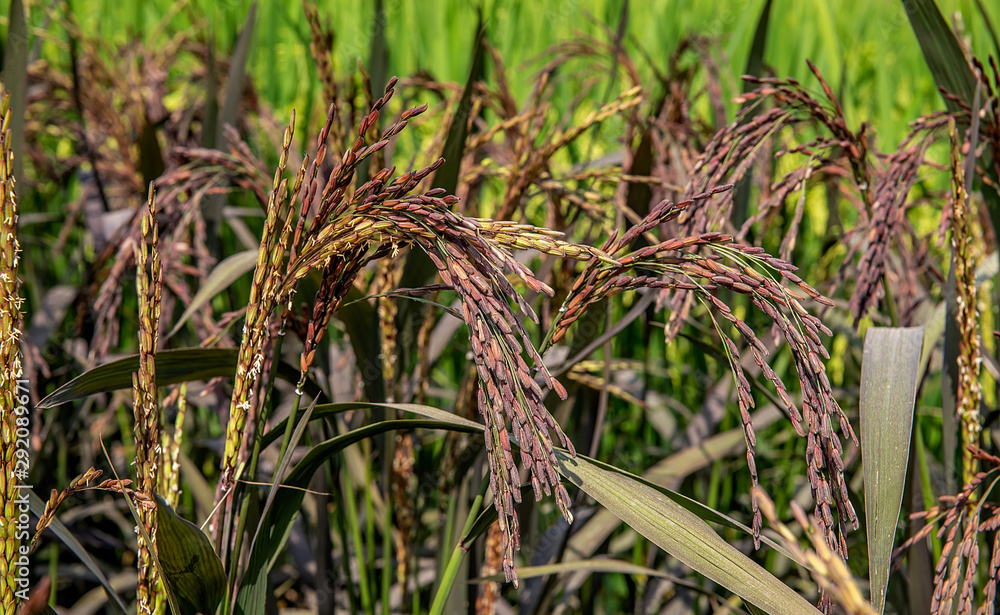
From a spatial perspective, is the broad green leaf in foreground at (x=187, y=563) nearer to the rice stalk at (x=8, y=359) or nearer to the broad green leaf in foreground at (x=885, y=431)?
the rice stalk at (x=8, y=359)

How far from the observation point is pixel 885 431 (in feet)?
2.88

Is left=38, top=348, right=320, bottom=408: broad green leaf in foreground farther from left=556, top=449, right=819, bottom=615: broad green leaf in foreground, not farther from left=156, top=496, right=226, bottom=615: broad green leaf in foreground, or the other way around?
left=556, top=449, right=819, bottom=615: broad green leaf in foreground

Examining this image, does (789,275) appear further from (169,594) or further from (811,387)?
(169,594)

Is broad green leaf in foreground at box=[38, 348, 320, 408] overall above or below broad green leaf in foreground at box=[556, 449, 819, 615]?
above

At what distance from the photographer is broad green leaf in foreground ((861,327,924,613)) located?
2.72 ft

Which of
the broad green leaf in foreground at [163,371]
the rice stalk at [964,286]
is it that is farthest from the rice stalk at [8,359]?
the rice stalk at [964,286]

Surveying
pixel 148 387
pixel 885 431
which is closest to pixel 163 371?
pixel 148 387

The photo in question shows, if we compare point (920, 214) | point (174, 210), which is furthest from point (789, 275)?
point (920, 214)

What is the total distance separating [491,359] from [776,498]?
5.32ft

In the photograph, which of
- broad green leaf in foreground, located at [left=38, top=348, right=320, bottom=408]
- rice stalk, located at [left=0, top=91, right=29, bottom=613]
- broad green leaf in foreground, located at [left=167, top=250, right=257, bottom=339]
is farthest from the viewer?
broad green leaf in foreground, located at [left=167, top=250, right=257, bottom=339]

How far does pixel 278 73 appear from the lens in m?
4.06

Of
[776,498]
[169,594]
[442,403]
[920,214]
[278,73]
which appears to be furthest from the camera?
[278,73]

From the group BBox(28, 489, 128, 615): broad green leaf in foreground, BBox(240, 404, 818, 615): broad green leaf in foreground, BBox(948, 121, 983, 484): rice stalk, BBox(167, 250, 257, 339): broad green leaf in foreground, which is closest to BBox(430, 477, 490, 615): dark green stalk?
BBox(240, 404, 818, 615): broad green leaf in foreground

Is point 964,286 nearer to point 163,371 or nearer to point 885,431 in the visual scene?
point 885,431
